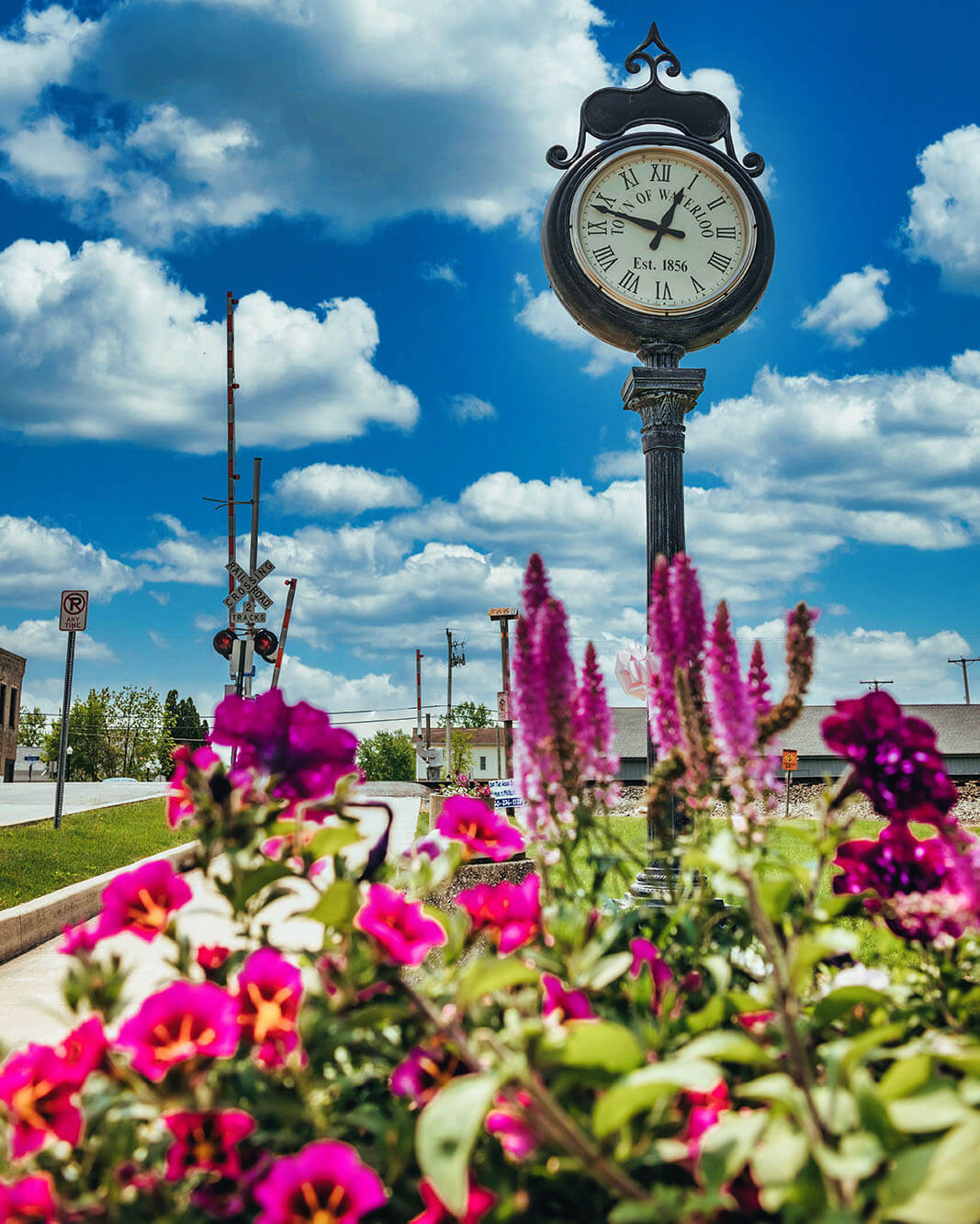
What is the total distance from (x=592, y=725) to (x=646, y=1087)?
2.86ft

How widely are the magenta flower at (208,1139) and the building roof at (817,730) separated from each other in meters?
36.7

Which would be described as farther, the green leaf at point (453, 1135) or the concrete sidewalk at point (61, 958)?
the concrete sidewalk at point (61, 958)

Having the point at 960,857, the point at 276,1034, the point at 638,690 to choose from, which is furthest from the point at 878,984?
the point at 638,690

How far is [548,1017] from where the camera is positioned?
4.90 ft

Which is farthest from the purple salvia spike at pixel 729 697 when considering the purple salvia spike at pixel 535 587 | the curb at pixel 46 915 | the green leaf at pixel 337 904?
the curb at pixel 46 915

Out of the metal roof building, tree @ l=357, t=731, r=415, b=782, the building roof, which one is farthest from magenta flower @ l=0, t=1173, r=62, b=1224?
tree @ l=357, t=731, r=415, b=782

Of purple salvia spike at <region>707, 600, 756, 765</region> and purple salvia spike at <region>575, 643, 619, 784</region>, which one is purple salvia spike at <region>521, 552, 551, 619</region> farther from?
purple salvia spike at <region>707, 600, 756, 765</region>

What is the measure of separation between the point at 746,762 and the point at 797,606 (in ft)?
1.12

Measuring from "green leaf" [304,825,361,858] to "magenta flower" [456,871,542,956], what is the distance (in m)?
0.24

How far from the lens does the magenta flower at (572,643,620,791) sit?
1.89m

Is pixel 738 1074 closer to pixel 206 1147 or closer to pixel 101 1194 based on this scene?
pixel 206 1147

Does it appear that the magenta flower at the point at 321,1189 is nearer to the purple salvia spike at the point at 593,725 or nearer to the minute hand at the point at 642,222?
the purple salvia spike at the point at 593,725

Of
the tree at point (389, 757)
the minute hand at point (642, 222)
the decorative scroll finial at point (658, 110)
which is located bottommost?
the tree at point (389, 757)

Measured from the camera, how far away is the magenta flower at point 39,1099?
1.31m
